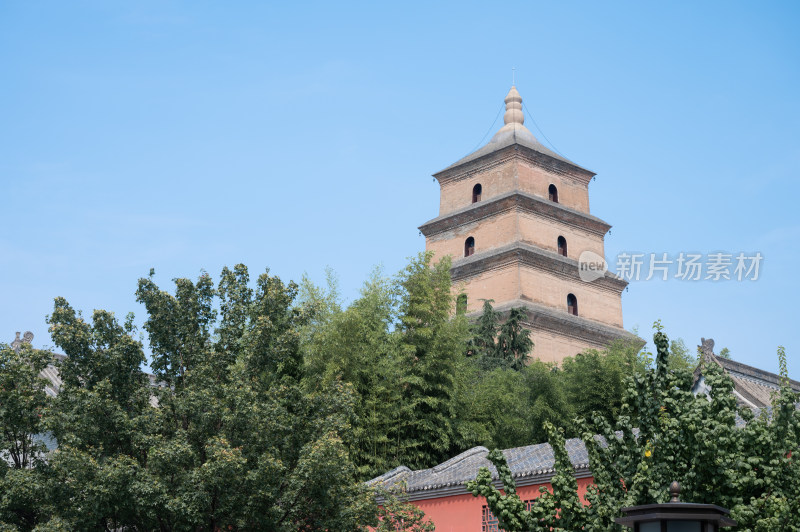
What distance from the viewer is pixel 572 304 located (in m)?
28.9

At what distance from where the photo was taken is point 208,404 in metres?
11.4

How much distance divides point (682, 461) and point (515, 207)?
2230 centimetres

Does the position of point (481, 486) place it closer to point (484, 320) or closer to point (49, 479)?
point (49, 479)

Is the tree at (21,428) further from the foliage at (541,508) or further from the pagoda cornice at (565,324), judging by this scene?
the pagoda cornice at (565,324)

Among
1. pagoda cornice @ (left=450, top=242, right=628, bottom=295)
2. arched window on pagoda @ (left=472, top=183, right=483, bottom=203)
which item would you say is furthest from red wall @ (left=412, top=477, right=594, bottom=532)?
arched window on pagoda @ (left=472, top=183, right=483, bottom=203)

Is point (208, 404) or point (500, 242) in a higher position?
point (500, 242)

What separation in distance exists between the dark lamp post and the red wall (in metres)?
7.06

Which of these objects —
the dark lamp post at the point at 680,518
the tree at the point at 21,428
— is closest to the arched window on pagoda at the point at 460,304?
the tree at the point at 21,428

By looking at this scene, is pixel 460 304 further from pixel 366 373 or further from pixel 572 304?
pixel 366 373

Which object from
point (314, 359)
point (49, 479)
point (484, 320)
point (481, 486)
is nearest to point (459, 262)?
point (484, 320)

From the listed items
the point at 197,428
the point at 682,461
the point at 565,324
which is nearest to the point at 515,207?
the point at 565,324

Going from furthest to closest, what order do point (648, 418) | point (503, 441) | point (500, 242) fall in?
point (500, 242)
point (503, 441)
point (648, 418)

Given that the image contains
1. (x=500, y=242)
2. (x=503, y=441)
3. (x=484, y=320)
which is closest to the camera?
(x=503, y=441)

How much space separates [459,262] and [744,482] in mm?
22823
